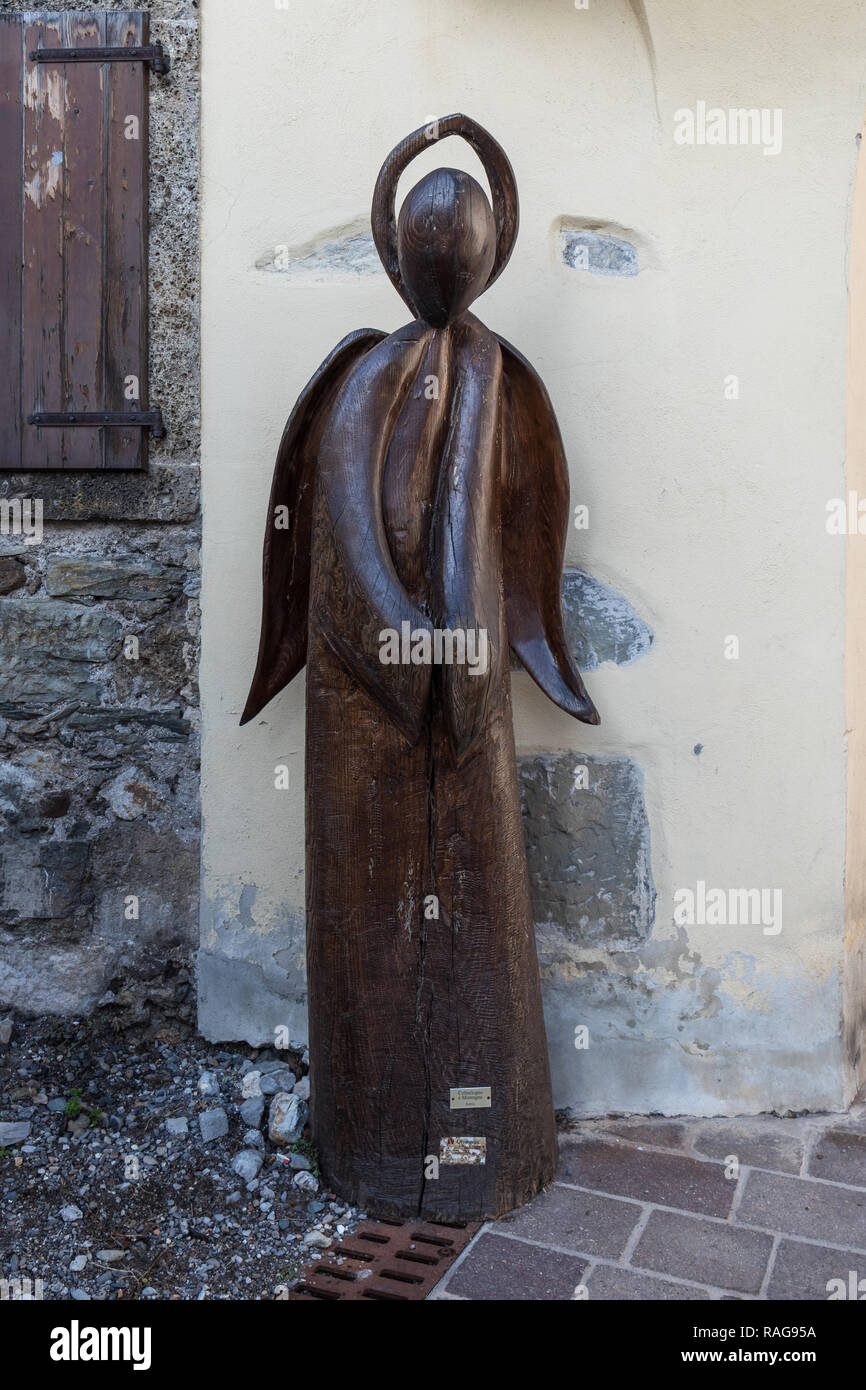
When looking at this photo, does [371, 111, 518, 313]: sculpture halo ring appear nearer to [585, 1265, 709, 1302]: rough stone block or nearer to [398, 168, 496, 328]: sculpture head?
[398, 168, 496, 328]: sculpture head

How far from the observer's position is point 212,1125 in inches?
95.7

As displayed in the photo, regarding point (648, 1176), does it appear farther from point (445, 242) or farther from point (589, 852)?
point (445, 242)

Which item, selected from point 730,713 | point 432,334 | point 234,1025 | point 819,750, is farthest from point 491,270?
point 234,1025

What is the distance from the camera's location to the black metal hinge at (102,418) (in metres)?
Answer: 2.64

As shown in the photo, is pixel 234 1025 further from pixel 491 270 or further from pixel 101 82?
pixel 101 82

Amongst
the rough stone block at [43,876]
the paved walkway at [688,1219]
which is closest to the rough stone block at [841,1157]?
the paved walkway at [688,1219]

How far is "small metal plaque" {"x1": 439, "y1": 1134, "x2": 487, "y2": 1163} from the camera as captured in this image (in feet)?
6.95

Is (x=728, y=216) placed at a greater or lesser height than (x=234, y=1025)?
greater

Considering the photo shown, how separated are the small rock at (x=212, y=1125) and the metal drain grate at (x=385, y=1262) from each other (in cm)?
46

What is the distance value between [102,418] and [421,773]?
1.27 meters

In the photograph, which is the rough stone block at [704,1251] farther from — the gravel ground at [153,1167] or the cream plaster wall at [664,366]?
the gravel ground at [153,1167]

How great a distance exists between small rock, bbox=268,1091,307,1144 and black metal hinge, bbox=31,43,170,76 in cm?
247

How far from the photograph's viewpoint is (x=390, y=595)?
200 centimetres

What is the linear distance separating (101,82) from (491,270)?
3.98 ft
